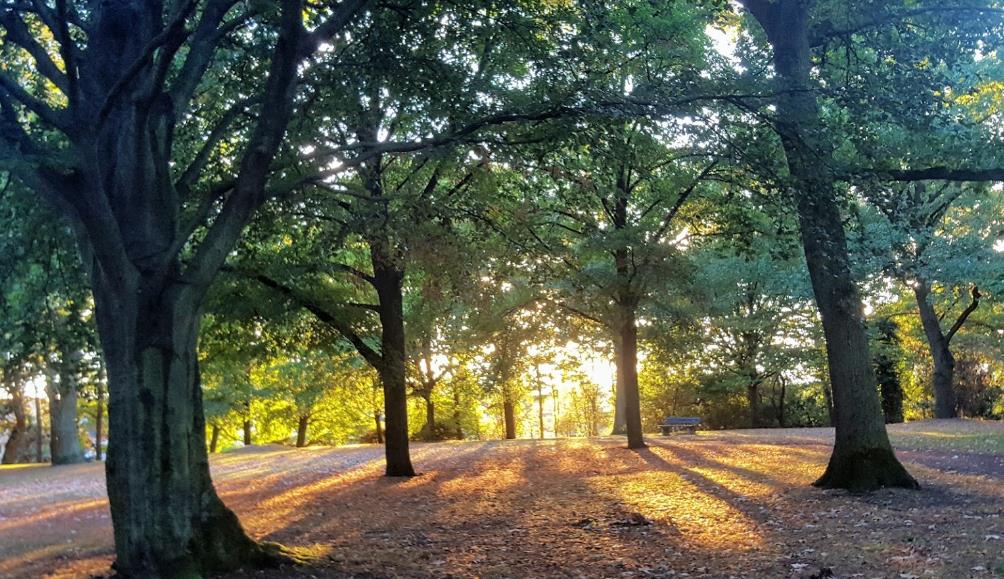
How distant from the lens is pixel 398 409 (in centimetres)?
1571

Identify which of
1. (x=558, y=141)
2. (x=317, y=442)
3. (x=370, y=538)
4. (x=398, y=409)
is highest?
(x=558, y=141)

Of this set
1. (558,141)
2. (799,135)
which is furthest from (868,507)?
(558,141)

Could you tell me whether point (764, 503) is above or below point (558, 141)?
below

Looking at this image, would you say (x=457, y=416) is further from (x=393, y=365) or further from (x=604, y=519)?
(x=604, y=519)

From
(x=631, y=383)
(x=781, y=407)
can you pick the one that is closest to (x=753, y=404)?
(x=781, y=407)

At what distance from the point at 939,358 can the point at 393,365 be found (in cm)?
2276

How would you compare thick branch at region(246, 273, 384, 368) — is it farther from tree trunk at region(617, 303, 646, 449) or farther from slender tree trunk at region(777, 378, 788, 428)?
slender tree trunk at region(777, 378, 788, 428)

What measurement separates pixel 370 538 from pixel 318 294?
217 inches

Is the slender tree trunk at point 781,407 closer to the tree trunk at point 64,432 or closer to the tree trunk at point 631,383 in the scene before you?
the tree trunk at point 631,383

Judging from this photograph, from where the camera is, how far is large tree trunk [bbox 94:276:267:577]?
6227 millimetres

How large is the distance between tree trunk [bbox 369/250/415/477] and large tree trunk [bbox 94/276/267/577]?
26.3ft

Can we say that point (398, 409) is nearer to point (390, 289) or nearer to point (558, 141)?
point (390, 289)

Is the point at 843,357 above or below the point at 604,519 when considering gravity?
above

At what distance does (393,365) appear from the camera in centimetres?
1460
